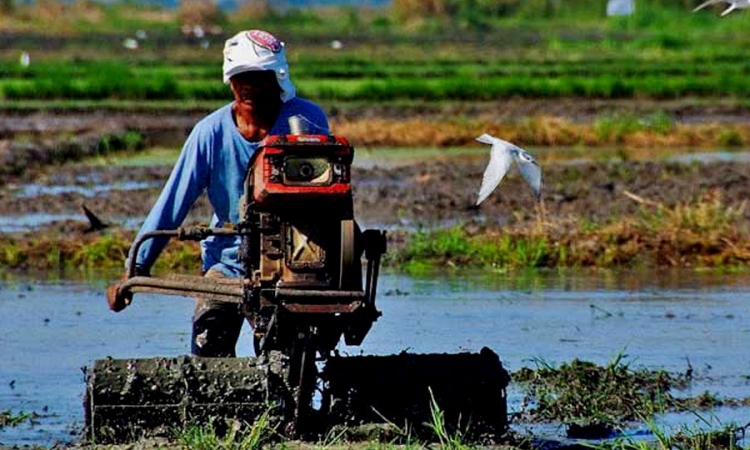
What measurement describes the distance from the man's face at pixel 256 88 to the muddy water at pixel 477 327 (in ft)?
5.05

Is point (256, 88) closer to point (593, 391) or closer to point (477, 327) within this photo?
point (593, 391)

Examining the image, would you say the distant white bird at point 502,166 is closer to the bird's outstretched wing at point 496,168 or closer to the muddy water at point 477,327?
the bird's outstretched wing at point 496,168

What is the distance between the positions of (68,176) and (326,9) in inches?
3130

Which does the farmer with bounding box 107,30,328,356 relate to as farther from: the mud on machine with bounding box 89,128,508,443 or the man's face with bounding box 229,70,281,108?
the mud on machine with bounding box 89,128,508,443

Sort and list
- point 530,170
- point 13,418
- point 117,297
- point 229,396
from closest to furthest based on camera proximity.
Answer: point 229,396 < point 117,297 < point 530,170 < point 13,418

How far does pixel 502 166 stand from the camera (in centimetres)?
628

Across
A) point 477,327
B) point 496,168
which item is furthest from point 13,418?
point 477,327

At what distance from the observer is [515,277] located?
1129cm

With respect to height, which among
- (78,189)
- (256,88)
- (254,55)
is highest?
(254,55)

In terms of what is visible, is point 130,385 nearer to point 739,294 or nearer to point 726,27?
point 739,294

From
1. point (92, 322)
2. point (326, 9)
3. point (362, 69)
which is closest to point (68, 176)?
point (92, 322)

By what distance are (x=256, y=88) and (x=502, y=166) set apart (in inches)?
39.0

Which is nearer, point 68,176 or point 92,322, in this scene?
point 92,322

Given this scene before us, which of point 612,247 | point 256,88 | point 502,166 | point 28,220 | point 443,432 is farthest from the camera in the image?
point 28,220
